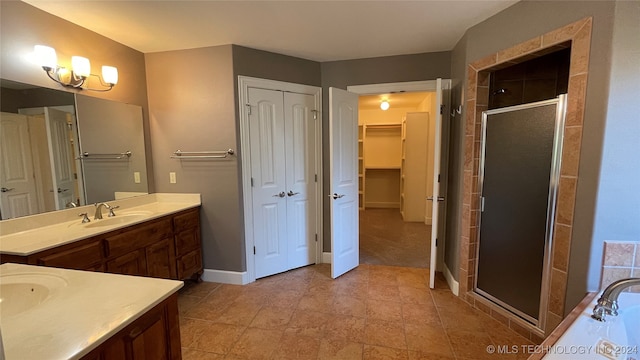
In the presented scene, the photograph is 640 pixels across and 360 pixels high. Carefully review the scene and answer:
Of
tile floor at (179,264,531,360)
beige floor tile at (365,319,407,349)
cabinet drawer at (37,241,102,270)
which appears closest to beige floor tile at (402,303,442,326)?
tile floor at (179,264,531,360)

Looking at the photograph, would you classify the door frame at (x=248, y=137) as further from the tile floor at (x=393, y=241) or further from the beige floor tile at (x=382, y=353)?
the beige floor tile at (x=382, y=353)

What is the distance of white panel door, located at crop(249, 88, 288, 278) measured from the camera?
2758 mm

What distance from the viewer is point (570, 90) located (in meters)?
1.60

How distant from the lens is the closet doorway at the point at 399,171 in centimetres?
299

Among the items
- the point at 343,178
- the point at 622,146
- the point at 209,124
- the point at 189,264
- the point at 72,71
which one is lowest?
the point at 189,264

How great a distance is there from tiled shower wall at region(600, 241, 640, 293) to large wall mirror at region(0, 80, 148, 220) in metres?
3.64

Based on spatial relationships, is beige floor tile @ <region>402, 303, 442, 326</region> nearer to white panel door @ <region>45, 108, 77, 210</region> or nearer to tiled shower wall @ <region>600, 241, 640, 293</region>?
tiled shower wall @ <region>600, 241, 640, 293</region>

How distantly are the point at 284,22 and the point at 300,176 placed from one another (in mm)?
1524

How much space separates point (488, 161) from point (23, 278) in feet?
9.65

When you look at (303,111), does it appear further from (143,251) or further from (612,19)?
(612,19)

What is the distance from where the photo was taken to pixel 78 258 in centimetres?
170

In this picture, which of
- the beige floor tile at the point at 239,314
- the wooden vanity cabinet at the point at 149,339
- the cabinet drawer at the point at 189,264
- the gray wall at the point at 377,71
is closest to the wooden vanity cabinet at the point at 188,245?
the cabinet drawer at the point at 189,264

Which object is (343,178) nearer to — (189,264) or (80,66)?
(189,264)

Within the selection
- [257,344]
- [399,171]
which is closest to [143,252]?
[257,344]
